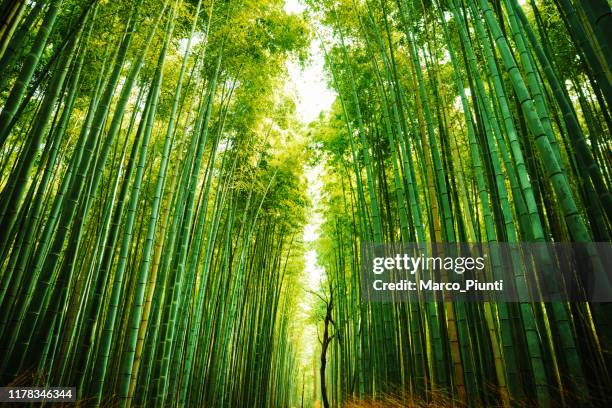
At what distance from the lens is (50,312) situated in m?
2.30

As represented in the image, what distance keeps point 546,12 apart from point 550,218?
266 centimetres

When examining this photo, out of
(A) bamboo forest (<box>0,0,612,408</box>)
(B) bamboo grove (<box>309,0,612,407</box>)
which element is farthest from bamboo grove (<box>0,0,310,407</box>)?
(B) bamboo grove (<box>309,0,612,407</box>)

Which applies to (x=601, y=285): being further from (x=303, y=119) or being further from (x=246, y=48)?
(x=303, y=119)

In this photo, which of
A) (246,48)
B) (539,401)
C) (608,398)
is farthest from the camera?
(246,48)

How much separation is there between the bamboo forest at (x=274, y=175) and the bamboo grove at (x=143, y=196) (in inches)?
1.1

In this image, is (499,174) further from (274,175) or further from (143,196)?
(143,196)

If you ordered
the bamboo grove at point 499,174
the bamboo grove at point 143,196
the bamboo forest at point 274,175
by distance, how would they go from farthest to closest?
the bamboo grove at point 143,196 < the bamboo forest at point 274,175 < the bamboo grove at point 499,174

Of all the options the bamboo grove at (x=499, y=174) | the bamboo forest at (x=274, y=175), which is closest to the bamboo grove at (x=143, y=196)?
the bamboo forest at (x=274, y=175)

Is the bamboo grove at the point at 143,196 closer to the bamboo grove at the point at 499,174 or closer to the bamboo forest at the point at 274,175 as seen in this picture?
the bamboo forest at the point at 274,175

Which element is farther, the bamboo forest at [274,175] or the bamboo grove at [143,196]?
the bamboo grove at [143,196]

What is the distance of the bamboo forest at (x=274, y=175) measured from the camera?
2.04m

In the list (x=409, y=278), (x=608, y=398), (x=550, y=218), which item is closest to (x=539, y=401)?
(x=608, y=398)

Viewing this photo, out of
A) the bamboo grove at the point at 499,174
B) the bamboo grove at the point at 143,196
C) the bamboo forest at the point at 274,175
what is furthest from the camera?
the bamboo grove at the point at 143,196

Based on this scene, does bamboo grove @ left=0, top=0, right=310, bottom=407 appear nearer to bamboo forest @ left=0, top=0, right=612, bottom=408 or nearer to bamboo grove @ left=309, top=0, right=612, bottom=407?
bamboo forest @ left=0, top=0, right=612, bottom=408
